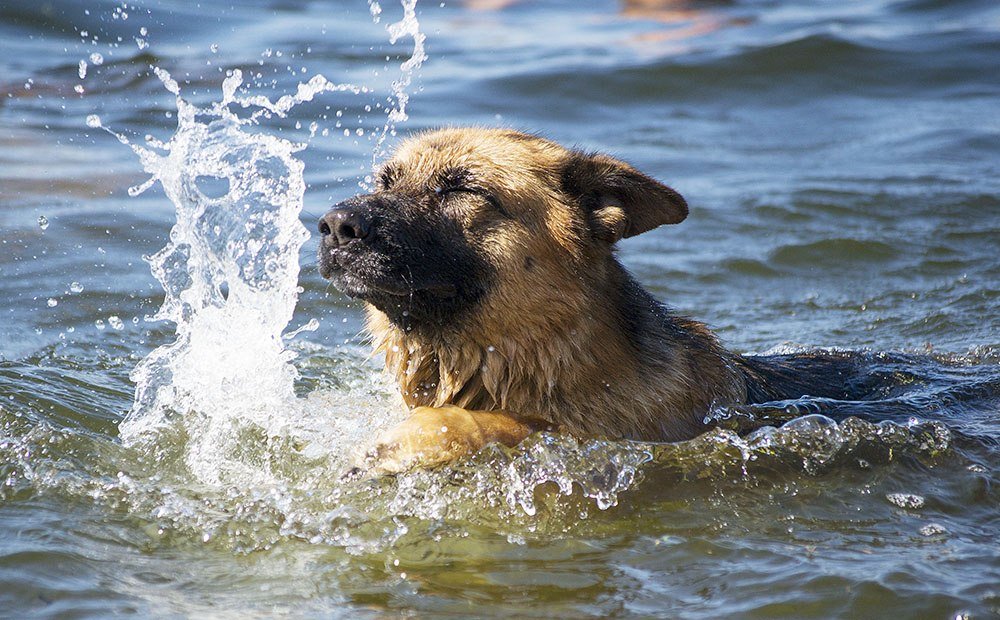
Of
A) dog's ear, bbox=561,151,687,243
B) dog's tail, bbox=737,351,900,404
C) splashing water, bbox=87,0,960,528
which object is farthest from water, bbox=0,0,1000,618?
dog's ear, bbox=561,151,687,243

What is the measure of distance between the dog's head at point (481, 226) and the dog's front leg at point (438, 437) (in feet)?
1.26

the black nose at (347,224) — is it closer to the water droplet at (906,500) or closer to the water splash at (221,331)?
the water splash at (221,331)

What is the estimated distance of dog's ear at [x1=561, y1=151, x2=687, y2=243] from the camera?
4.99m

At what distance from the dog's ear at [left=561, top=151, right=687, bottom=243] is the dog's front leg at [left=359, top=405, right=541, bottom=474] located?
36.2 inches

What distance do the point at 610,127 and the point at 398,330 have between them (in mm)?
7254

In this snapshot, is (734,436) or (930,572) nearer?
(930,572)

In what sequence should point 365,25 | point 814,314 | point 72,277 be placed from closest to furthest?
1. point 72,277
2. point 814,314
3. point 365,25

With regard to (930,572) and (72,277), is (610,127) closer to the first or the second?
(72,277)

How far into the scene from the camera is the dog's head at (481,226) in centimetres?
465

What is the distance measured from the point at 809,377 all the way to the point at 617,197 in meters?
1.49

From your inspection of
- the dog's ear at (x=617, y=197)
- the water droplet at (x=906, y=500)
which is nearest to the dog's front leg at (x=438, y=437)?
the dog's ear at (x=617, y=197)

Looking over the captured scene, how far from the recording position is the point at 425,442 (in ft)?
15.5

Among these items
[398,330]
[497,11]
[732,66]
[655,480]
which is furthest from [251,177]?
[497,11]

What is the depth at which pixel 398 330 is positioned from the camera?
505 centimetres
